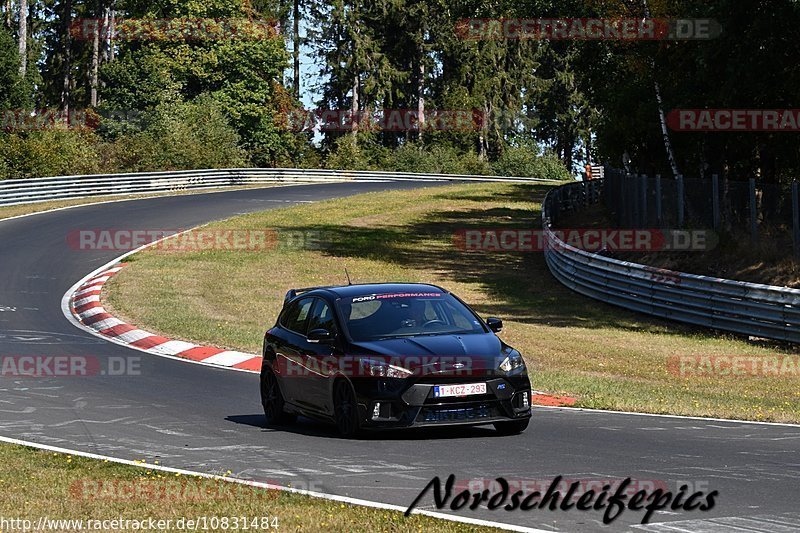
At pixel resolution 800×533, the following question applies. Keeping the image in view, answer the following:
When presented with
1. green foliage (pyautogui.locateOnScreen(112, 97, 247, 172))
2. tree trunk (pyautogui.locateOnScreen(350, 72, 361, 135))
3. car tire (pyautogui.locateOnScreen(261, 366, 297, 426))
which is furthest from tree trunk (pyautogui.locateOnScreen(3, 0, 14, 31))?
car tire (pyautogui.locateOnScreen(261, 366, 297, 426))

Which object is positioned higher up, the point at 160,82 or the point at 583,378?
the point at 160,82

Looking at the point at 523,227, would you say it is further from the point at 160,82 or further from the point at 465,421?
the point at 160,82

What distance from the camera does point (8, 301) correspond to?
25.6m

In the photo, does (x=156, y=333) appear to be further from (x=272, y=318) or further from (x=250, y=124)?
(x=250, y=124)

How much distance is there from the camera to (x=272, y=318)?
80.3 feet

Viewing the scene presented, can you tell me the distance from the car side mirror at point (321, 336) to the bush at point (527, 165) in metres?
76.3

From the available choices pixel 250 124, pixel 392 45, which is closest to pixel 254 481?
pixel 250 124

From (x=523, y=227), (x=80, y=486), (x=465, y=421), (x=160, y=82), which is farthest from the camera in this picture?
(x=160, y=82)

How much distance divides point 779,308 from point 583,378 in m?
7.62

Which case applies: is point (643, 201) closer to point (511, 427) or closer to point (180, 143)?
point (511, 427)

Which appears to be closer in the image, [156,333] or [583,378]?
[583,378]

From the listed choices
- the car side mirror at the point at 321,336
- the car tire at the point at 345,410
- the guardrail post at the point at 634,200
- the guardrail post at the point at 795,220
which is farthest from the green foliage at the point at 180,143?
the car tire at the point at 345,410

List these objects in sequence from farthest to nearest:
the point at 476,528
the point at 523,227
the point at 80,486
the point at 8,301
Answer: the point at 523,227 → the point at 8,301 → the point at 80,486 → the point at 476,528

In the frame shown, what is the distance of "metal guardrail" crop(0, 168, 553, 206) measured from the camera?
47719 mm
